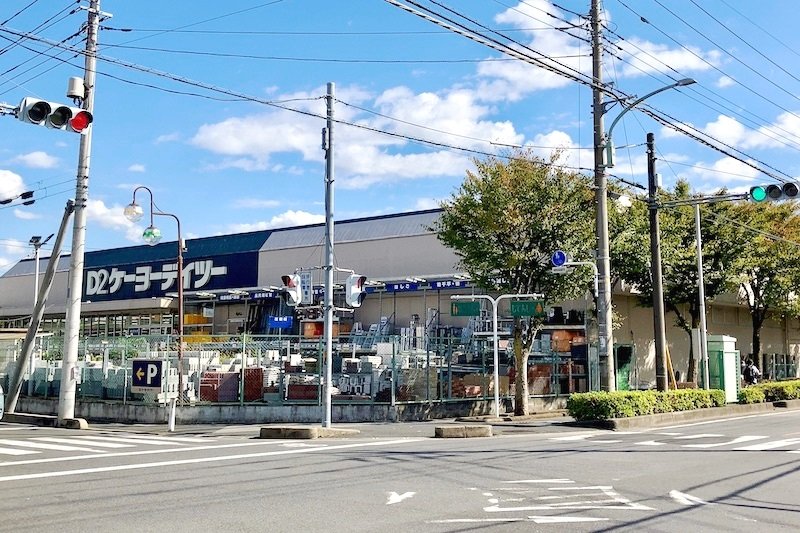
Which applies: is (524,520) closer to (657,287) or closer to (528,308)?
(528,308)

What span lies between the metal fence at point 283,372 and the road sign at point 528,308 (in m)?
3.26

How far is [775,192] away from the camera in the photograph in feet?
65.2

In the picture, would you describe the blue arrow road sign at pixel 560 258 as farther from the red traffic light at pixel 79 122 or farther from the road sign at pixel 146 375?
the red traffic light at pixel 79 122

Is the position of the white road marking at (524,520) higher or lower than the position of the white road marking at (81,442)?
higher

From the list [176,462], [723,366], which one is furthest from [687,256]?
[176,462]

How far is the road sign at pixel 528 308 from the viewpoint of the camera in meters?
22.0

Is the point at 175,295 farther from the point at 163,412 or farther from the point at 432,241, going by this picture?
the point at 163,412

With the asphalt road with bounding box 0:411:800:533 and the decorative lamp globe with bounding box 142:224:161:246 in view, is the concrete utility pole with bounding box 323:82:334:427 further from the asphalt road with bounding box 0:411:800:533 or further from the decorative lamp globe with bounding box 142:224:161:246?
the decorative lamp globe with bounding box 142:224:161:246

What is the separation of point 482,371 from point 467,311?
13.5ft

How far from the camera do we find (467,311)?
2311 centimetres

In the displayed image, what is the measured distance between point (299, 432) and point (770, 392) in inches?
861

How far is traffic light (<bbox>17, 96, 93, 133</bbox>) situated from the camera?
1213 cm

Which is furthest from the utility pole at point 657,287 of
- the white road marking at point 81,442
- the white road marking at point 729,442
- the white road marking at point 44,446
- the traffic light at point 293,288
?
the white road marking at point 44,446

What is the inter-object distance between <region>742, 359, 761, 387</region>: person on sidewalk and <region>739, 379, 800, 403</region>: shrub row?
3521 mm
